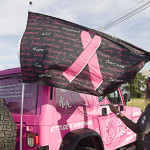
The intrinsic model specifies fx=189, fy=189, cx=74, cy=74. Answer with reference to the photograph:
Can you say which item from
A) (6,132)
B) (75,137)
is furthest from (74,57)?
(6,132)

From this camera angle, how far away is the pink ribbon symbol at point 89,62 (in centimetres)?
256

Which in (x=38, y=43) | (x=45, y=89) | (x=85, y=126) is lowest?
(x=85, y=126)

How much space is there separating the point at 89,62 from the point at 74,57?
0.25 meters

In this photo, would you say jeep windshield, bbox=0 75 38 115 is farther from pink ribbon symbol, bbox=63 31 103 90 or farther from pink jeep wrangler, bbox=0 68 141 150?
pink ribbon symbol, bbox=63 31 103 90

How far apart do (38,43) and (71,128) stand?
1.41 meters

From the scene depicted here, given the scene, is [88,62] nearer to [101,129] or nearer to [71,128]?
[71,128]

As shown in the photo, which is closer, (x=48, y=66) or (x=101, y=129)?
(x=48, y=66)

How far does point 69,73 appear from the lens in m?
2.54

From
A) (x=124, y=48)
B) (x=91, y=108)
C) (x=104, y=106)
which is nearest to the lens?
(x=124, y=48)

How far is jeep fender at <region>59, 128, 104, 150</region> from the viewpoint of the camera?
Answer: 2.73m

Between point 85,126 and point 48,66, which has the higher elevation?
point 48,66

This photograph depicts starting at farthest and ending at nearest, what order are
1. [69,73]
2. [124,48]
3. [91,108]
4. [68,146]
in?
[91,108] → [124,48] → [68,146] → [69,73]

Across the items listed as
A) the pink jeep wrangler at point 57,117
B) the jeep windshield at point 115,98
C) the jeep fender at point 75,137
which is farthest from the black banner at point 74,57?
the jeep windshield at point 115,98

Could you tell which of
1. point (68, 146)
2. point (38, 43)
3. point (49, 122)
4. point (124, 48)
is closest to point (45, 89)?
point (49, 122)
